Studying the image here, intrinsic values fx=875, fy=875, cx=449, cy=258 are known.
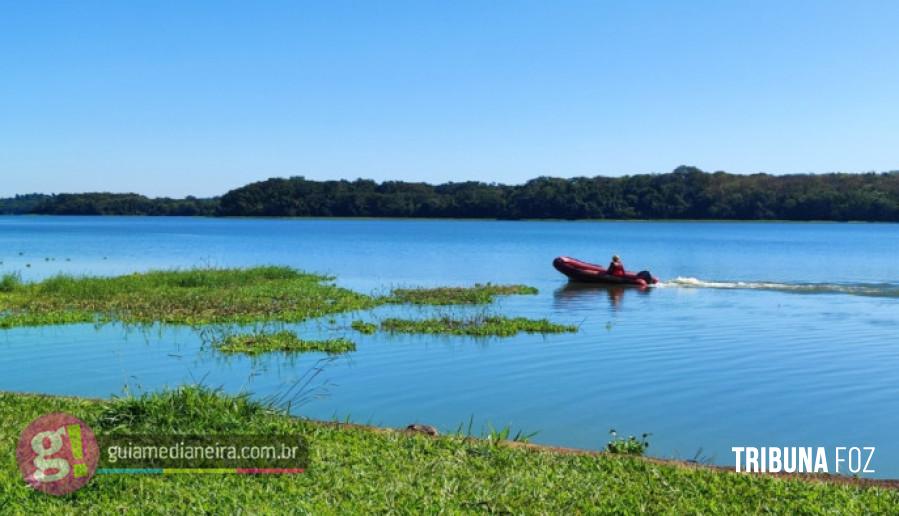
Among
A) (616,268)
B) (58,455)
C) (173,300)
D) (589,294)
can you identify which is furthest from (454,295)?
(58,455)

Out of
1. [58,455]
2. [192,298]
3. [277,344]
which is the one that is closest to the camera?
[58,455]

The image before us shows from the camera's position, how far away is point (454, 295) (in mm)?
27531

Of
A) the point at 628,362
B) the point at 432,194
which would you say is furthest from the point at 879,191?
the point at 628,362

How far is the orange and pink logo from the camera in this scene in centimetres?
705

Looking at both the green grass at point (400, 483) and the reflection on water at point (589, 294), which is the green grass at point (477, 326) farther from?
the green grass at point (400, 483)

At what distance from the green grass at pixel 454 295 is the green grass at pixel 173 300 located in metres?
1.48

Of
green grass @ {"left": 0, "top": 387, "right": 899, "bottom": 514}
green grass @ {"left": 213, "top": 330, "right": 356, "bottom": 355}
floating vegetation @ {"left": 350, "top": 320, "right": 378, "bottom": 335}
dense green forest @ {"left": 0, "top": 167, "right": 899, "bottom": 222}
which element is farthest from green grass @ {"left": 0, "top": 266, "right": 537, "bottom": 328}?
dense green forest @ {"left": 0, "top": 167, "right": 899, "bottom": 222}

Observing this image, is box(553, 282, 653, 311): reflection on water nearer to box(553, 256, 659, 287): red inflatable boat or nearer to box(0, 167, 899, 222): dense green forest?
box(553, 256, 659, 287): red inflatable boat

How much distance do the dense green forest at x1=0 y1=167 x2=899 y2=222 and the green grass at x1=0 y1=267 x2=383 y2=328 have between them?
410 feet

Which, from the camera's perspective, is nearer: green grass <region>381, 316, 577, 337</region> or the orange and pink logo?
the orange and pink logo

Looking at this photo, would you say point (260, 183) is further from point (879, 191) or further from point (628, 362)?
point (628, 362)

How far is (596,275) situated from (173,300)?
1699cm

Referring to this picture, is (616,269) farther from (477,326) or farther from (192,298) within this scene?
(192,298)

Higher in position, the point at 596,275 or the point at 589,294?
the point at 596,275
